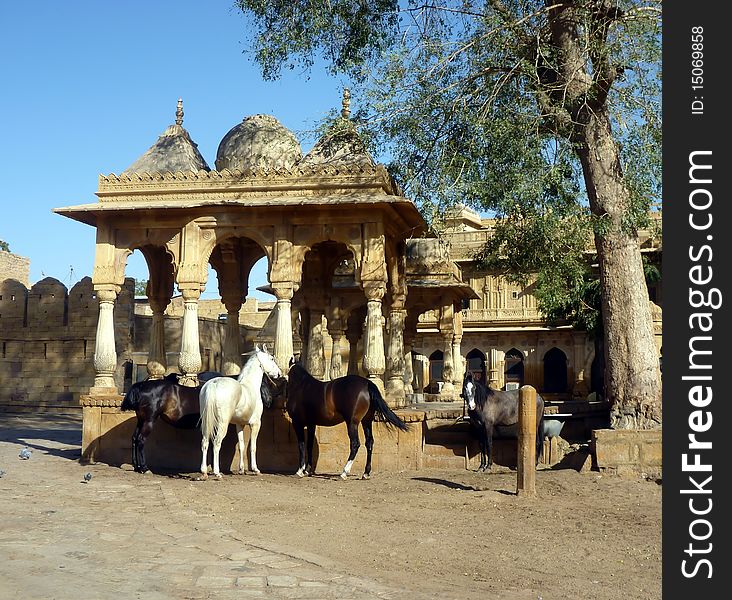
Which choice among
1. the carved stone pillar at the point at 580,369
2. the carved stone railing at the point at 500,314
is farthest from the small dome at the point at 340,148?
the carved stone railing at the point at 500,314

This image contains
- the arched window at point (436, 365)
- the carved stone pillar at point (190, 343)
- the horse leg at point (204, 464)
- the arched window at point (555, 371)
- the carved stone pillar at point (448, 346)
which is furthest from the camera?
the arched window at point (436, 365)

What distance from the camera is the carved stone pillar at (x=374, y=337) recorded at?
1391 centimetres

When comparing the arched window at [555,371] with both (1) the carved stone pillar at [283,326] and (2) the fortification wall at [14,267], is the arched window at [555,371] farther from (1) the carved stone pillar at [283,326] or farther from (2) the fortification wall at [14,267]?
(1) the carved stone pillar at [283,326]

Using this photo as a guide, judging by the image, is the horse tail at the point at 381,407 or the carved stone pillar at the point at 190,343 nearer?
the horse tail at the point at 381,407

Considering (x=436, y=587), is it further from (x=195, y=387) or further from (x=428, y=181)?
(x=428, y=181)

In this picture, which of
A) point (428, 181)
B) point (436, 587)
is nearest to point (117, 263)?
point (428, 181)

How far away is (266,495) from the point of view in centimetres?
1102

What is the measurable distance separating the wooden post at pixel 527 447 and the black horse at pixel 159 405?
4300 mm

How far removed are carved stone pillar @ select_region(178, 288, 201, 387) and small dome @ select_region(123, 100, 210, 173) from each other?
7.43ft

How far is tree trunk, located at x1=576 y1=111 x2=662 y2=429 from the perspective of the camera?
12.8m

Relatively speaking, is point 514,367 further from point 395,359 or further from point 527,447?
point 527,447

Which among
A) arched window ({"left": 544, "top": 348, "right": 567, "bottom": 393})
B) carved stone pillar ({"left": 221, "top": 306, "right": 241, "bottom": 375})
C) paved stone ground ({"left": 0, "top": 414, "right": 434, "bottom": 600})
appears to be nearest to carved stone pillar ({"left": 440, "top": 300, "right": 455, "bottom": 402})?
carved stone pillar ({"left": 221, "top": 306, "right": 241, "bottom": 375})

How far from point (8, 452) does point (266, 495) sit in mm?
6489

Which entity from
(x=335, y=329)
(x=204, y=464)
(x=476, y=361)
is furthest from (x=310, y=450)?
(x=476, y=361)
